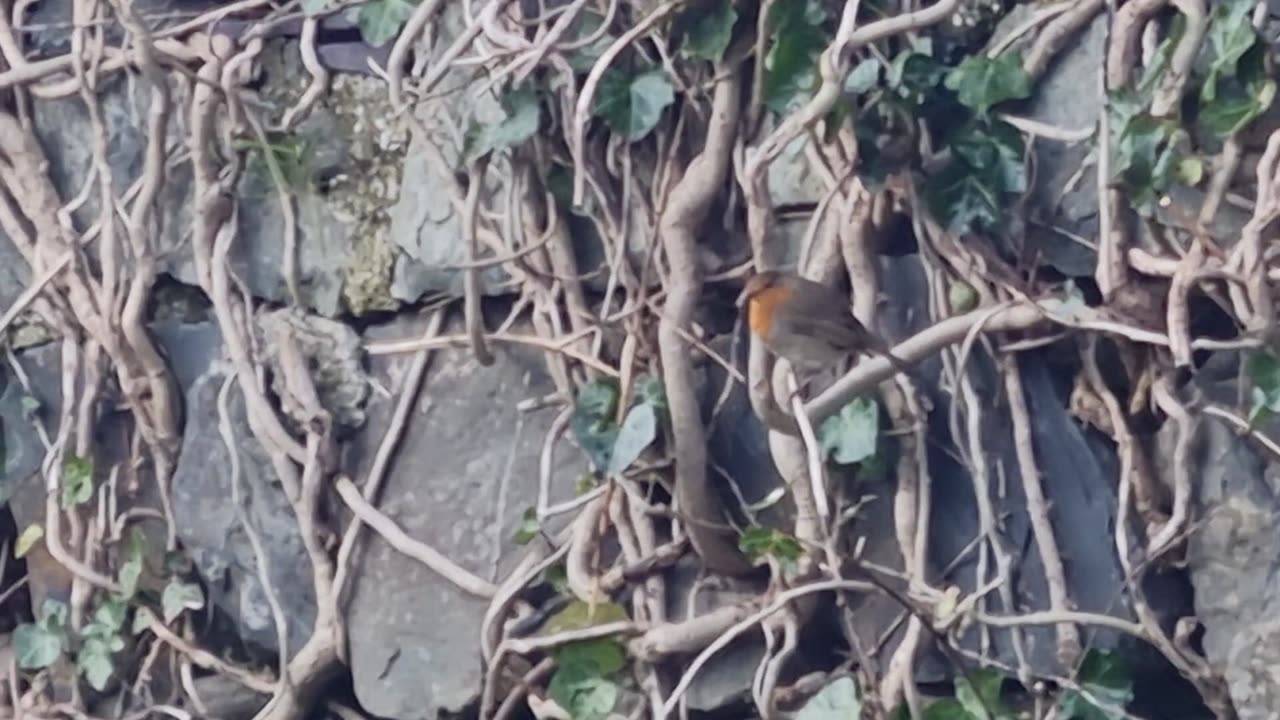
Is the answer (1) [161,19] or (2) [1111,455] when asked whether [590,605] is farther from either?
(1) [161,19]

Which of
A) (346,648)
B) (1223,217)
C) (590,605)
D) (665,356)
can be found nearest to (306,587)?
(346,648)

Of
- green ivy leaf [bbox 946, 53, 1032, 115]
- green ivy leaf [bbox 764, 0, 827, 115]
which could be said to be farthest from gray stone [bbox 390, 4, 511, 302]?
green ivy leaf [bbox 946, 53, 1032, 115]

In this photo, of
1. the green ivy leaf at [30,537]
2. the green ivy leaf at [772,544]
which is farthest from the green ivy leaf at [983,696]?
the green ivy leaf at [30,537]

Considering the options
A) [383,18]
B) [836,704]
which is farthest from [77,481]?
[836,704]

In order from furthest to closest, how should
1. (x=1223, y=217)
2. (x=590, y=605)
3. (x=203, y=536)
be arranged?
(x=203, y=536) < (x=590, y=605) < (x=1223, y=217)

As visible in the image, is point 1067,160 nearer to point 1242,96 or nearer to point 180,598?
point 1242,96

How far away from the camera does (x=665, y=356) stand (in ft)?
9.21

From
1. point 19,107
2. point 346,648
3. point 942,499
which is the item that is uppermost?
point 19,107

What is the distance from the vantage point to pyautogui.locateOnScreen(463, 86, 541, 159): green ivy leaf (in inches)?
113

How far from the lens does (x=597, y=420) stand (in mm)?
2848

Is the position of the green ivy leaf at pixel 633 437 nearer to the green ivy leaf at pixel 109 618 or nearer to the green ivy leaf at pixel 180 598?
the green ivy leaf at pixel 180 598

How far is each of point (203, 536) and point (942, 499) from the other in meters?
0.99

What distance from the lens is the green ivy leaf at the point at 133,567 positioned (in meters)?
3.14

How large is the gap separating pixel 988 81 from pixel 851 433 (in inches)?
17.5
